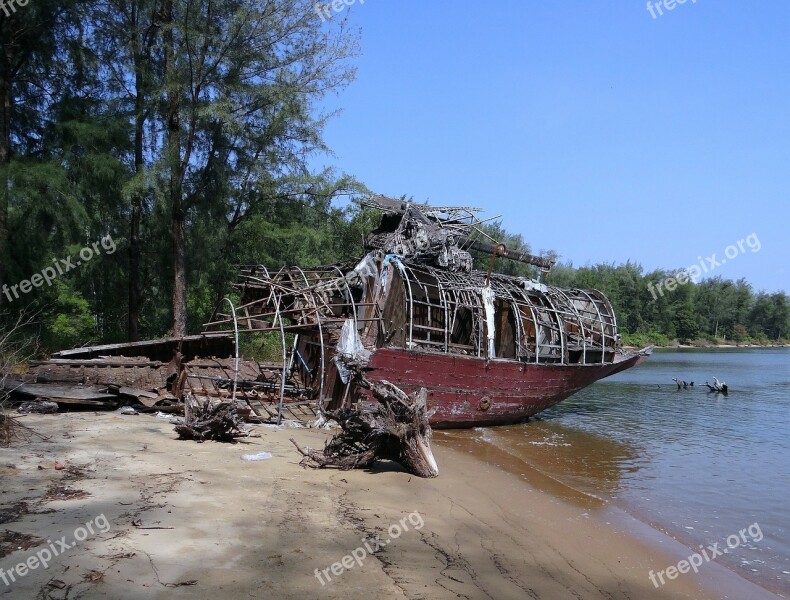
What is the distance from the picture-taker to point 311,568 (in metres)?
4.65

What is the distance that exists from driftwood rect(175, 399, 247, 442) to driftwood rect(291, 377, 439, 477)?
1.31 m

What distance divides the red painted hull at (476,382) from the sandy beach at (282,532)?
403cm

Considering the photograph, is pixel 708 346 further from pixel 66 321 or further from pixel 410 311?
pixel 66 321

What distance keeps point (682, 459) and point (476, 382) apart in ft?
15.0

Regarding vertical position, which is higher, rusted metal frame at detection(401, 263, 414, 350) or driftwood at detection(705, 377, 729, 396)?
rusted metal frame at detection(401, 263, 414, 350)

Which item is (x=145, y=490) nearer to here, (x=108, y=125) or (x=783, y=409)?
(x=108, y=125)

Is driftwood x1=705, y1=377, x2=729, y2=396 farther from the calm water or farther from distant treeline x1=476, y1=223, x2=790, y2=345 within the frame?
distant treeline x1=476, y1=223, x2=790, y2=345

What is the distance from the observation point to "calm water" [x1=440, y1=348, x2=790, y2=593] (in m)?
8.25

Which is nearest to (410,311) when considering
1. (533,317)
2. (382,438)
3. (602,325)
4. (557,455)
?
(533,317)

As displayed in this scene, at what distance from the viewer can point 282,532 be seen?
5.32 m

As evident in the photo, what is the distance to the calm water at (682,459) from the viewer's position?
825 centimetres

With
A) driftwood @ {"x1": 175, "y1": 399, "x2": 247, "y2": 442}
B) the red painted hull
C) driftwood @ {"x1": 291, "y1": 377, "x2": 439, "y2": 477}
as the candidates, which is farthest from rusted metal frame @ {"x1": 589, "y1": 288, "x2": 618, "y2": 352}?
driftwood @ {"x1": 175, "y1": 399, "x2": 247, "y2": 442}

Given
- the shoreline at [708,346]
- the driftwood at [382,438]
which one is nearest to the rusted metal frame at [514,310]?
the driftwood at [382,438]

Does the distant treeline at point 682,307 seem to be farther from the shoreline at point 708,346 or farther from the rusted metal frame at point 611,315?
the rusted metal frame at point 611,315
